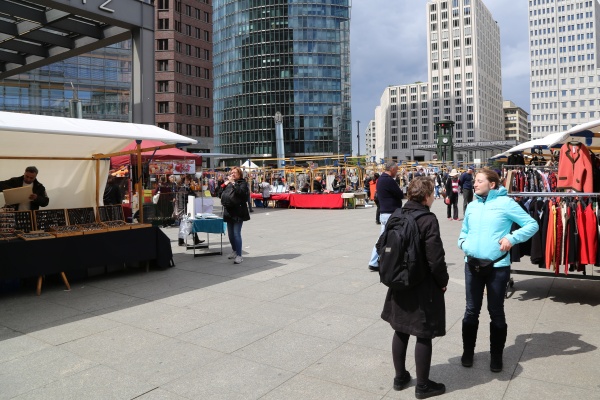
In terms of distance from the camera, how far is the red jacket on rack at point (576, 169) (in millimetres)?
6582

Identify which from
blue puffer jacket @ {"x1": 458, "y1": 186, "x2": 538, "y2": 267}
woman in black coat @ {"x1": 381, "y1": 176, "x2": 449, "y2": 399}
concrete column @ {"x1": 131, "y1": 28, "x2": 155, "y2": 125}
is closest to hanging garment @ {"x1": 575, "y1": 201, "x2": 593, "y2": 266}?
blue puffer jacket @ {"x1": 458, "y1": 186, "x2": 538, "y2": 267}

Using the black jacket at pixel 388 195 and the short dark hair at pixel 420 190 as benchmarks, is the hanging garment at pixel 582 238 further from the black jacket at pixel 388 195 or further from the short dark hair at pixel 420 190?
the short dark hair at pixel 420 190

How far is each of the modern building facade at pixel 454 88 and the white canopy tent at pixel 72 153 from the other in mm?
134776

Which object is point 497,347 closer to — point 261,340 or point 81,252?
point 261,340

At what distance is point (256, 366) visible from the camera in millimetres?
4258

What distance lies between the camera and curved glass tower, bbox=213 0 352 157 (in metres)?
99.1

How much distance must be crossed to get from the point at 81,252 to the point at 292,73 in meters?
96.5

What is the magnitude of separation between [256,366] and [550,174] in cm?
858

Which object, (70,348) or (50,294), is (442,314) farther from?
(50,294)

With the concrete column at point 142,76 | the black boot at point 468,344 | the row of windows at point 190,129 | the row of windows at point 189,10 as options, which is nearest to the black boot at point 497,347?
the black boot at point 468,344

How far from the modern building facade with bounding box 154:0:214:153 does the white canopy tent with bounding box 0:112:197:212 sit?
215 feet

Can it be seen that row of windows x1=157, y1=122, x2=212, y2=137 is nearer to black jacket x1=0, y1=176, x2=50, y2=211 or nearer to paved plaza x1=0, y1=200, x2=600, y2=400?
black jacket x1=0, y1=176, x2=50, y2=211

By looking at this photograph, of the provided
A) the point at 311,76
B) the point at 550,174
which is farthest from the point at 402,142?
the point at 550,174

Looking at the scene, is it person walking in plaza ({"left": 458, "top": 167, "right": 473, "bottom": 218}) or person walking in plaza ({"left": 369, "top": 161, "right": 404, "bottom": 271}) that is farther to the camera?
person walking in plaza ({"left": 458, "top": 167, "right": 473, "bottom": 218})
